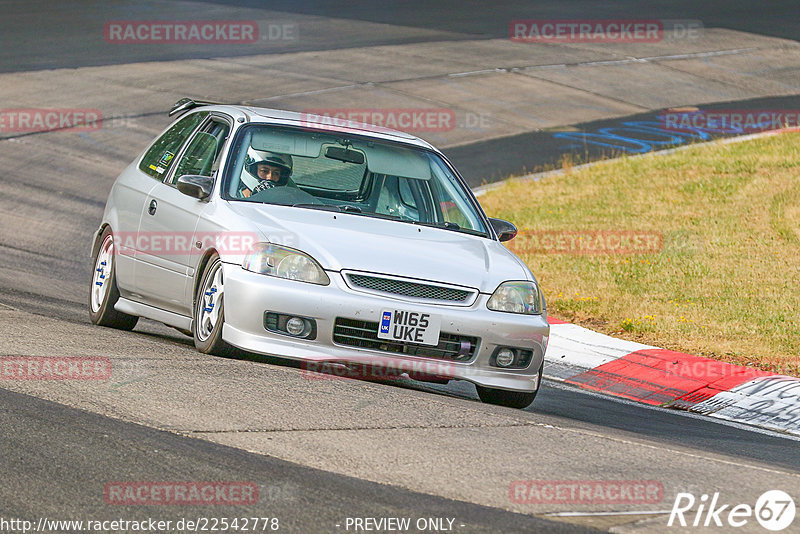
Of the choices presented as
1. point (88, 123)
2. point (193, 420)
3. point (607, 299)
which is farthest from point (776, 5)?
point (193, 420)

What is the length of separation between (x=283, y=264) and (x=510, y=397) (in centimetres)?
170

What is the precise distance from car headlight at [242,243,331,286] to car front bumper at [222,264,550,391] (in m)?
0.04

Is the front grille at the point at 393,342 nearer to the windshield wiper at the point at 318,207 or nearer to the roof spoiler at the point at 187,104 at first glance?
the windshield wiper at the point at 318,207

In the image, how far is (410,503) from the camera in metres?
4.98

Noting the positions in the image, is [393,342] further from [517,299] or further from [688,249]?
[688,249]

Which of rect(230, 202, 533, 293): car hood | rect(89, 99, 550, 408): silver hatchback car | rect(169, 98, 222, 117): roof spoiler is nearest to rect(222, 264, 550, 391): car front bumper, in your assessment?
rect(89, 99, 550, 408): silver hatchback car

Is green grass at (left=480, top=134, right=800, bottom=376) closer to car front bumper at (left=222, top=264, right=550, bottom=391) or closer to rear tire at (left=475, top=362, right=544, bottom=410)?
rear tire at (left=475, top=362, right=544, bottom=410)

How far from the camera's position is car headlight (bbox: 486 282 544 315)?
7.39 meters

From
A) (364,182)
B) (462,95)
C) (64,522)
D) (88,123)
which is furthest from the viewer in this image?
(462,95)

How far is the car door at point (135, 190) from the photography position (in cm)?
873

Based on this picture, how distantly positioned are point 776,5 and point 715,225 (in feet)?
87.9

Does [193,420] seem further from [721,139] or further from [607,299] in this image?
[721,139]

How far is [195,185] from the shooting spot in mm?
7906

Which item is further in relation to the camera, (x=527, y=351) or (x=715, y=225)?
(x=715, y=225)
